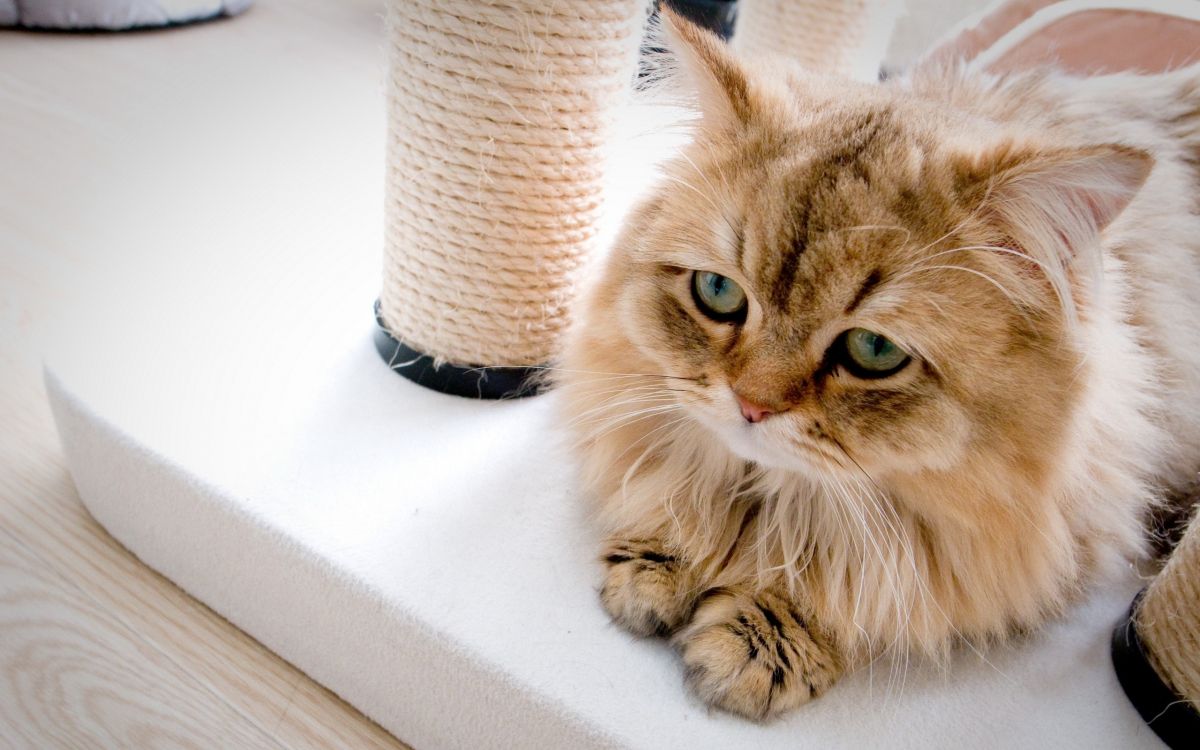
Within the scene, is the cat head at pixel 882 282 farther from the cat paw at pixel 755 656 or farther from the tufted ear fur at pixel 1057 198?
the cat paw at pixel 755 656

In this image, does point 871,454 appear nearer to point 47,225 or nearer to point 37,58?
point 47,225

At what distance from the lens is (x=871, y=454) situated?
833mm

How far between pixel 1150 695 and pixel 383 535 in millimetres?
925

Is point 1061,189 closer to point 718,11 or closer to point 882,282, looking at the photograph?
point 882,282

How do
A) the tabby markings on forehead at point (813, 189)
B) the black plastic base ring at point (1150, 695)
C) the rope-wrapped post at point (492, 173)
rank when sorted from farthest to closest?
1. the rope-wrapped post at point (492, 173)
2. the black plastic base ring at point (1150, 695)
3. the tabby markings on forehead at point (813, 189)

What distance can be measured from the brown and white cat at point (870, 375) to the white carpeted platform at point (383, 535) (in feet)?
0.23

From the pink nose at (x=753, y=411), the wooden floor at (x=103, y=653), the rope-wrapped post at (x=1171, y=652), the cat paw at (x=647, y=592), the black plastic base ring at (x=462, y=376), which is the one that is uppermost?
the pink nose at (x=753, y=411)

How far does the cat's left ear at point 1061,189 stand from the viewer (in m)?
0.72

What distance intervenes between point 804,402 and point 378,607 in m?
0.55

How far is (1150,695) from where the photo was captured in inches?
37.5

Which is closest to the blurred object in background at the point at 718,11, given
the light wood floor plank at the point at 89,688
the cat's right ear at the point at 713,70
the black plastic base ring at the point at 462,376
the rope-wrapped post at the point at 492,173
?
the rope-wrapped post at the point at 492,173

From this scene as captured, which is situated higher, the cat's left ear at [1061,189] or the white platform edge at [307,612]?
the cat's left ear at [1061,189]

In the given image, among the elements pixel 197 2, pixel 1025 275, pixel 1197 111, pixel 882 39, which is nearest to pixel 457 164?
pixel 1025 275

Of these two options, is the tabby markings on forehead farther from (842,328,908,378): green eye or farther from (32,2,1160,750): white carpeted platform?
(32,2,1160,750): white carpeted platform
